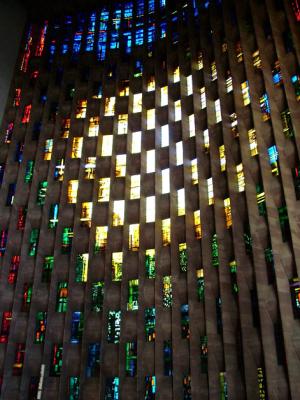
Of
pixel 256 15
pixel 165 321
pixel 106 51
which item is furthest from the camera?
pixel 106 51

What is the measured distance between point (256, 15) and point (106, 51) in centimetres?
1461

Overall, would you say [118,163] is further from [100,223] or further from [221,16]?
[221,16]

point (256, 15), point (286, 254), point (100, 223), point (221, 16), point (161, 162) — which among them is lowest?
point (286, 254)

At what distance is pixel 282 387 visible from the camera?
2094 cm

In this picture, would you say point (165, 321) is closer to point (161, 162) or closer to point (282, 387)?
point (282, 387)

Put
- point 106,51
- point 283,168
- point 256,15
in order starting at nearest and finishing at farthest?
point 283,168 → point 256,15 → point 106,51

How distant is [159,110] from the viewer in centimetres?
3459

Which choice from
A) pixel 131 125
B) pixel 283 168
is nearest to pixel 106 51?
Answer: pixel 131 125

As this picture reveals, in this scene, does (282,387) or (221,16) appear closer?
(282,387)

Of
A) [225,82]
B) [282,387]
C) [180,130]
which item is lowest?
[282,387]

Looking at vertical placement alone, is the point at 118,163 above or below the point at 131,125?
below

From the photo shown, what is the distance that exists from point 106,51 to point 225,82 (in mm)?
13538

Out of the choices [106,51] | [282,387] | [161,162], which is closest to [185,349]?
[282,387]

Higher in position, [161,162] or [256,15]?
[256,15]
